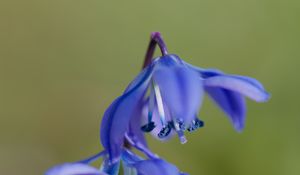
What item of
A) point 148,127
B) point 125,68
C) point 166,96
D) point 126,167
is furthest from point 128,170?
point 125,68

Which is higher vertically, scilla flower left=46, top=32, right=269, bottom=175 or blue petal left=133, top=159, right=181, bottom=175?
scilla flower left=46, top=32, right=269, bottom=175

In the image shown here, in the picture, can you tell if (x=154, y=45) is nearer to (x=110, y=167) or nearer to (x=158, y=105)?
(x=158, y=105)

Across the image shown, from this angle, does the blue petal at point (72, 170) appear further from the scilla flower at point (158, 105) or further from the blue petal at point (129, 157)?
the blue petal at point (129, 157)

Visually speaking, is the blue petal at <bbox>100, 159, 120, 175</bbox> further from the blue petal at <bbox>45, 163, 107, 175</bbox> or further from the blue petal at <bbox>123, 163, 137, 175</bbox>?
the blue petal at <bbox>45, 163, 107, 175</bbox>

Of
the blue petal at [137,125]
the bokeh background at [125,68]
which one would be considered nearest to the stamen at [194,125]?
the blue petal at [137,125]

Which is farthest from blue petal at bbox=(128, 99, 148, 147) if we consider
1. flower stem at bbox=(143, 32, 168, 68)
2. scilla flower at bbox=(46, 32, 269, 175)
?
flower stem at bbox=(143, 32, 168, 68)

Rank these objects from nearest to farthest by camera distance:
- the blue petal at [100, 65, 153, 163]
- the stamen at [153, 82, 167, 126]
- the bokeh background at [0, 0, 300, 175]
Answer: the blue petal at [100, 65, 153, 163] → the stamen at [153, 82, 167, 126] → the bokeh background at [0, 0, 300, 175]

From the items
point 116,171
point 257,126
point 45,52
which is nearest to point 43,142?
point 45,52

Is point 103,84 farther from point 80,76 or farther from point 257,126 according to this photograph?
point 257,126
